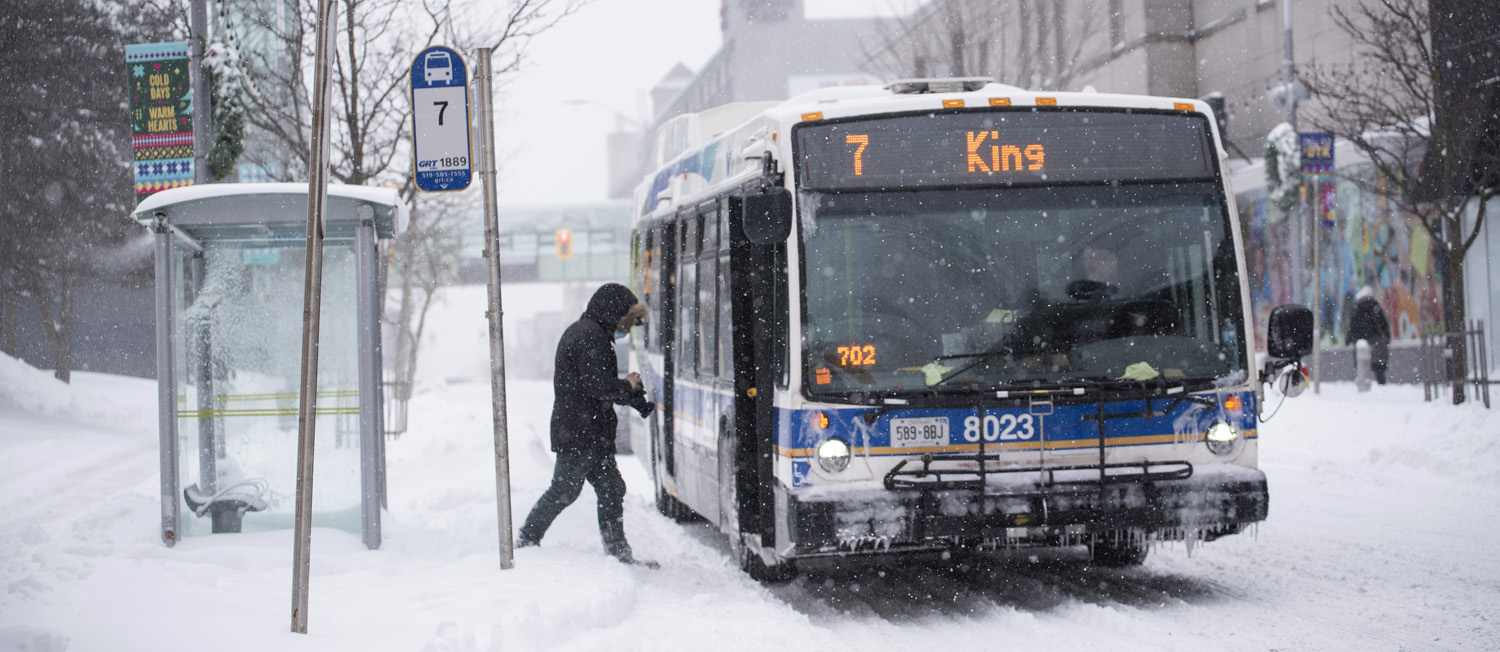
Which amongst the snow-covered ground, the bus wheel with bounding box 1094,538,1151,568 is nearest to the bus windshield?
the snow-covered ground

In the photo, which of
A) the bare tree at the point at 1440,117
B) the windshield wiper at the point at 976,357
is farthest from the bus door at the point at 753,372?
the bare tree at the point at 1440,117

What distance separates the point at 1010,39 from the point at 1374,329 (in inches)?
403

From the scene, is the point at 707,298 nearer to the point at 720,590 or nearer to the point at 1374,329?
the point at 720,590

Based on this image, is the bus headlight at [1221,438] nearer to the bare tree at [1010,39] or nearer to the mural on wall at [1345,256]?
the mural on wall at [1345,256]

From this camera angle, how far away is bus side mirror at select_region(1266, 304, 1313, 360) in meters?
7.40

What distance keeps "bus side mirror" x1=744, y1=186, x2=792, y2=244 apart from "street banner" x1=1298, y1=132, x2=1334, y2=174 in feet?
42.1

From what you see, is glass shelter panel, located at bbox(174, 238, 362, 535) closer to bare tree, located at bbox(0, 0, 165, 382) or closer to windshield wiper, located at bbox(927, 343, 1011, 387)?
windshield wiper, located at bbox(927, 343, 1011, 387)

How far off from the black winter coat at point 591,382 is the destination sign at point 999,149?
203 centimetres

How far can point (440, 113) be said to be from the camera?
7715 millimetres

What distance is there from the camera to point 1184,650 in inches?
243

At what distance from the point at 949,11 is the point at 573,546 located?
19.2 metres

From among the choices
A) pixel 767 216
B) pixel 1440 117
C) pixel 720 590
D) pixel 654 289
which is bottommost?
pixel 720 590

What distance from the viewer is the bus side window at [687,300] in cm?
989

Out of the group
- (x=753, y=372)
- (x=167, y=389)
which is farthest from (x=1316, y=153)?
(x=167, y=389)
